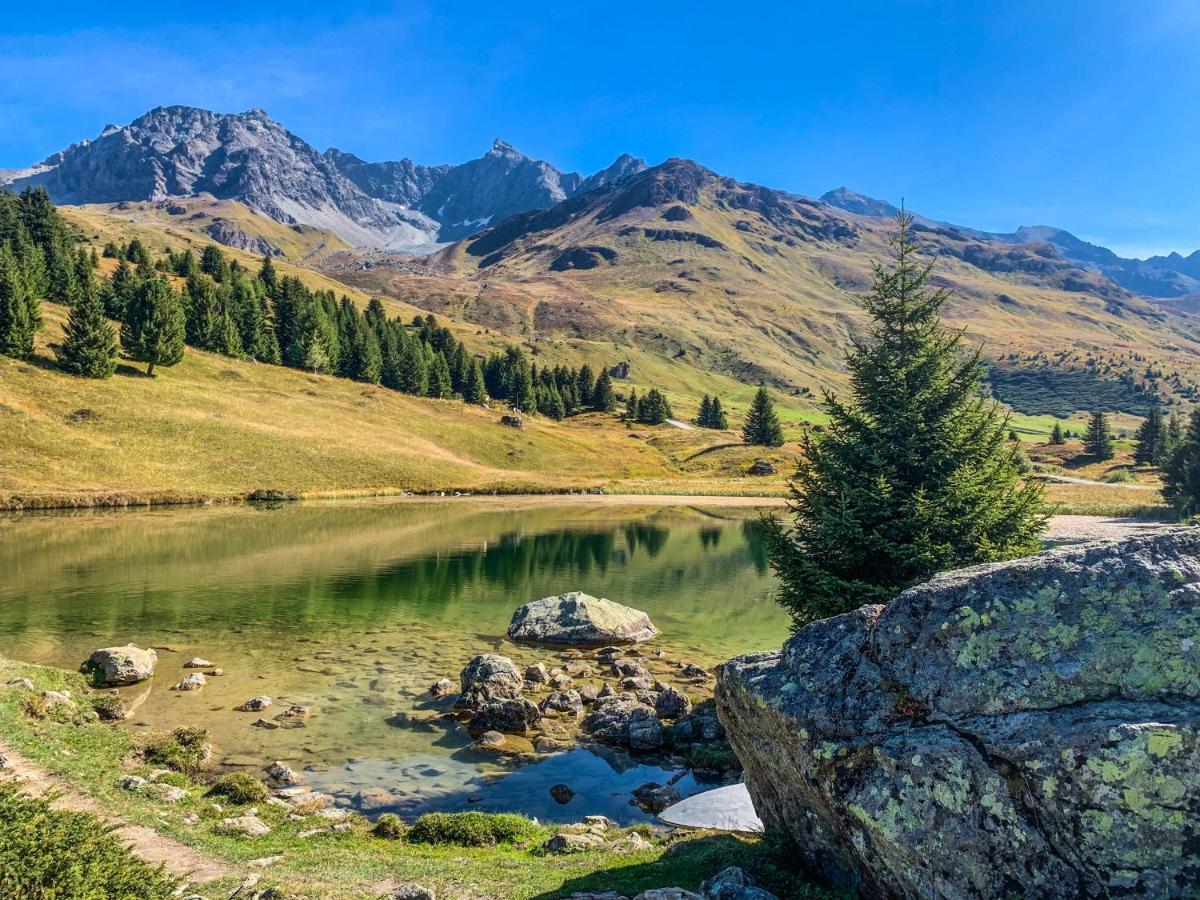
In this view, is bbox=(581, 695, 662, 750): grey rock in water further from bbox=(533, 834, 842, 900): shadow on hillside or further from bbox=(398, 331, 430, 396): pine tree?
bbox=(398, 331, 430, 396): pine tree

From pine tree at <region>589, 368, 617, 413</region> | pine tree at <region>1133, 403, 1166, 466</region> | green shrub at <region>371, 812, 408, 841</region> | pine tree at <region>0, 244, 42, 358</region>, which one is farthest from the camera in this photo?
pine tree at <region>589, 368, 617, 413</region>

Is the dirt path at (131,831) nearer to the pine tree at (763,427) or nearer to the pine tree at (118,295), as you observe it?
the pine tree at (118,295)

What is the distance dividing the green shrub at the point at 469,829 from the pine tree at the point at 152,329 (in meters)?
118

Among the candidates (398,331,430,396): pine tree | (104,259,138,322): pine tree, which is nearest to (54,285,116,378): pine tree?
(104,259,138,322): pine tree

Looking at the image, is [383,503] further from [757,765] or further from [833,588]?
[757,765]

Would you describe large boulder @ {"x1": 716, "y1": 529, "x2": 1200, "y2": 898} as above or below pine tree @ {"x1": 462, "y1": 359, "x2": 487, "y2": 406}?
below

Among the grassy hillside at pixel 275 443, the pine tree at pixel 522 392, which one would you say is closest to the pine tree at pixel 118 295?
the grassy hillside at pixel 275 443

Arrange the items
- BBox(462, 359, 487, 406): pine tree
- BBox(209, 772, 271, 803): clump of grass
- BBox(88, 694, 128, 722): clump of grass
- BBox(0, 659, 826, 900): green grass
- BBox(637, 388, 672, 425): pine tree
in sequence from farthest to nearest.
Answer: BBox(637, 388, 672, 425): pine tree < BBox(462, 359, 487, 406): pine tree < BBox(88, 694, 128, 722): clump of grass < BBox(209, 772, 271, 803): clump of grass < BBox(0, 659, 826, 900): green grass

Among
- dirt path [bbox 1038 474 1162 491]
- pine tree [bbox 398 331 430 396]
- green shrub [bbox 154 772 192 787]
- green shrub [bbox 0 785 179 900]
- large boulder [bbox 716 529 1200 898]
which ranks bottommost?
green shrub [bbox 154 772 192 787]

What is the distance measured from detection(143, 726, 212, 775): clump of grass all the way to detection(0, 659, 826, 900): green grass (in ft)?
2.05

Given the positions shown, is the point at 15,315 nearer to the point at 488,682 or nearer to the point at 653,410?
the point at 488,682

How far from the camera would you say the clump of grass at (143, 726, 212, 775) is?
62.7 ft

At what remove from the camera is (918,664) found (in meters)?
9.40

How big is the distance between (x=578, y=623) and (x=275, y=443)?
82.9 meters
